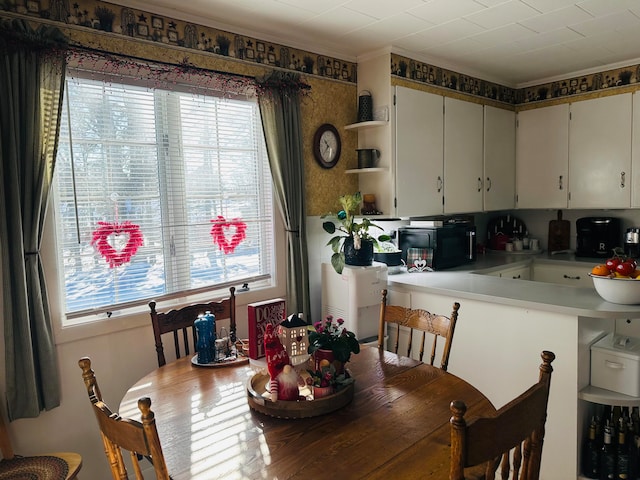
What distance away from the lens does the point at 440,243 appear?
3.44 meters

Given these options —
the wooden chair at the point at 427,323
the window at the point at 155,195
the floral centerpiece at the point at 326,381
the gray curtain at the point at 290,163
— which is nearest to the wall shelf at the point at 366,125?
the gray curtain at the point at 290,163

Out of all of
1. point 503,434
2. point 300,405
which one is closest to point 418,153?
point 300,405

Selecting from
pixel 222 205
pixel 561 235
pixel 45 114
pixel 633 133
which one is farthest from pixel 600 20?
pixel 45 114

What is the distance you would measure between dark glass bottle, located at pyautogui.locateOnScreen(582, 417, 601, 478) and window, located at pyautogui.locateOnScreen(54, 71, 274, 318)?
1.98 meters

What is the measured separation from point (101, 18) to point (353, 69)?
5.70 ft

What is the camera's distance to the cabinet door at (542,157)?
4.08m

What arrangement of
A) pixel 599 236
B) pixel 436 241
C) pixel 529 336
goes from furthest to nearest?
pixel 599 236
pixel 436 241
pixel 529 336

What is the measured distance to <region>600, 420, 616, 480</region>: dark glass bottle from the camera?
2.31 m

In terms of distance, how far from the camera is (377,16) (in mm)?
2646

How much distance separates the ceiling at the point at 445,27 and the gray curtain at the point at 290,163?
1.03 feet

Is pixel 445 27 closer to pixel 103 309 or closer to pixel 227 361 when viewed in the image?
pixel 227 361

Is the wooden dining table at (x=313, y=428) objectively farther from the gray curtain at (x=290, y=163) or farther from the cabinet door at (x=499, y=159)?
the cabinet door at (x=499, y=159)

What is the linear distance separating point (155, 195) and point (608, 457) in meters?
2.65

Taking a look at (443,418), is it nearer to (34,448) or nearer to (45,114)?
(34,448)
